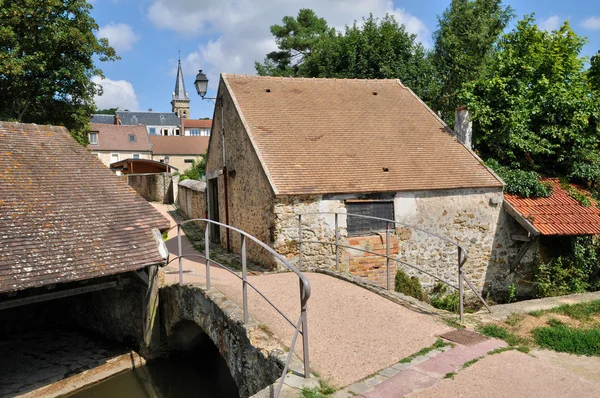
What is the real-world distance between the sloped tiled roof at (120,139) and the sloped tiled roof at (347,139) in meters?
38.2

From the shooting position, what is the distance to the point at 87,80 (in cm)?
1812

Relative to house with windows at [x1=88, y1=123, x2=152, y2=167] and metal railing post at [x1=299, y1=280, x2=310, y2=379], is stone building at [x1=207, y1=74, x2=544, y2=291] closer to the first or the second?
metal railing post at [x1=299, y1=280, x2=310, y2=379]

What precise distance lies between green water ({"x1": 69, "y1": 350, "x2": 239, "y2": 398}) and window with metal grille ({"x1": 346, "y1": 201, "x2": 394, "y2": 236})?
450cm

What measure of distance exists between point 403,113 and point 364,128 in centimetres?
186

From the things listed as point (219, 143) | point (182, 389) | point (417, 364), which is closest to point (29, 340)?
point (182, 389)

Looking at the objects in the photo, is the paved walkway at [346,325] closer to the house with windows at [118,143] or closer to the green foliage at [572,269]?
the green foliage at [572,269]

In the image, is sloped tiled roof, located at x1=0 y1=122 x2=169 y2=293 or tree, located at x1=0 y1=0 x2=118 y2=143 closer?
sloped tiled roof, located at x1=0 y1=122 x2=169 y2=293

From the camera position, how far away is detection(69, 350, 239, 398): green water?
8.66 m

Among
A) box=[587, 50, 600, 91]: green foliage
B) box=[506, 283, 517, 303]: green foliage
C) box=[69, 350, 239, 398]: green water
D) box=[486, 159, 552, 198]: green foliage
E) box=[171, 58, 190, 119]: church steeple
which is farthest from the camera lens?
box=[171, 58, 190, 119]: church steeple

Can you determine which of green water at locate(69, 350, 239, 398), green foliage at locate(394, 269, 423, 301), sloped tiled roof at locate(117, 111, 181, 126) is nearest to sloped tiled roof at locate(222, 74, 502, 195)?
green foliage at locate(394, 269, 423, 301)

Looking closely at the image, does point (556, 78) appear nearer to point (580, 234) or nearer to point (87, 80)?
point (580, 234)

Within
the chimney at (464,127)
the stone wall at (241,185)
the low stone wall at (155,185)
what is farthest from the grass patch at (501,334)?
the low stone wall at (155,185)

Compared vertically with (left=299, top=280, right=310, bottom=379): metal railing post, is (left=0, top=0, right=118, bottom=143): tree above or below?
above

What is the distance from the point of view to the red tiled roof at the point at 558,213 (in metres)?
10.7
